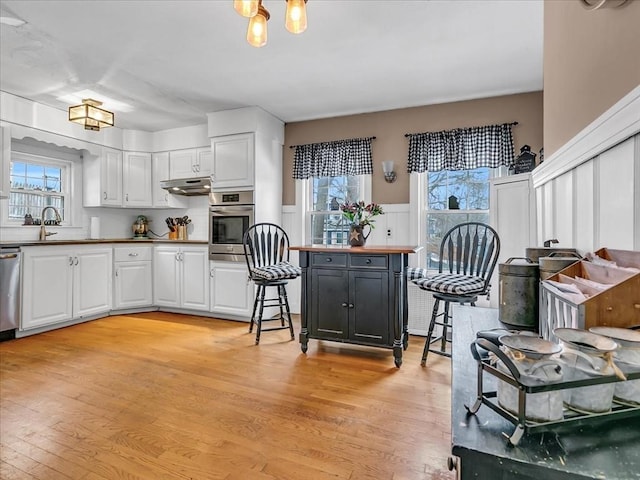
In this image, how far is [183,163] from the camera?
15.2 feet

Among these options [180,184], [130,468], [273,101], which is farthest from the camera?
[180,184]

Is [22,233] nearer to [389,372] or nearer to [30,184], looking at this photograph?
[30,184]

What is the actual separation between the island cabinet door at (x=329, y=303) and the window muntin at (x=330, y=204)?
1372mm

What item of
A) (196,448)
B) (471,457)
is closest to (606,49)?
(471,457)

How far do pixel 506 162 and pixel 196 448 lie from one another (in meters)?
3.53

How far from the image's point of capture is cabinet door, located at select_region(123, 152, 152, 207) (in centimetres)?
467

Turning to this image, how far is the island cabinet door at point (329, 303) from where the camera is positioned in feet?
9.27

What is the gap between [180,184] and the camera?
4.45 meters

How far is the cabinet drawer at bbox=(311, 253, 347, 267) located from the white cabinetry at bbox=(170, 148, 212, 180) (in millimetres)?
2349

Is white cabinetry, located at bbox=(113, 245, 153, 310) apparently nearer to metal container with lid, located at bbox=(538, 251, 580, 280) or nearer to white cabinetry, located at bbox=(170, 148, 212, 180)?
white cabinetry, located at bbox=(170, 148, 212, 180)

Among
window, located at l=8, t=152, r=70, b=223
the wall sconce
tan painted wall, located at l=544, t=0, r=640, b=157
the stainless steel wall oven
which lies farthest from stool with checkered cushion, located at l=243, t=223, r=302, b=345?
window, located at l=8, t=152, r=70, b=223

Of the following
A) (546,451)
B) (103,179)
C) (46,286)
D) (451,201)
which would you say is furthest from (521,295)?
(103,179)

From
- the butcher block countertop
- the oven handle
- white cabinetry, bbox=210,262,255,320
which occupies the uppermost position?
the oven handle

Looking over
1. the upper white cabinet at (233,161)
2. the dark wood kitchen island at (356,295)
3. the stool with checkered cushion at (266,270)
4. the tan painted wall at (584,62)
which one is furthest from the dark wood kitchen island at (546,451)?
the upper white cabinet at (233,161)
